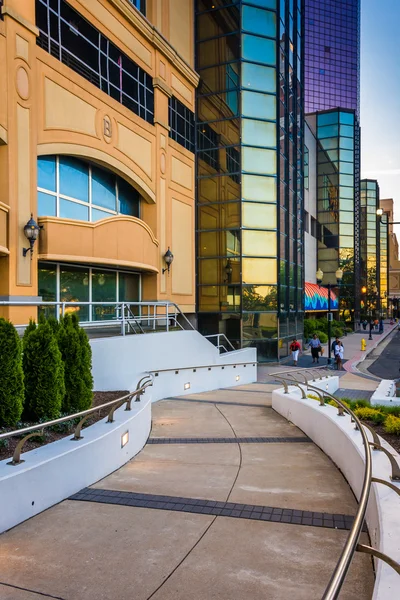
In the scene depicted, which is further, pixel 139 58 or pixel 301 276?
pixel 301 276

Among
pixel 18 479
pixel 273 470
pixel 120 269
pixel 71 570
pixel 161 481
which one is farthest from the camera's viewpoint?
pixel 120 269

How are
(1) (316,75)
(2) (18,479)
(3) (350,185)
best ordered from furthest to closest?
(1) (316,75)
(3) (350,185)
(2) (18,479)

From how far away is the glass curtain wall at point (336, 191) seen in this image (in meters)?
56.2

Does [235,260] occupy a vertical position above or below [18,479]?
above

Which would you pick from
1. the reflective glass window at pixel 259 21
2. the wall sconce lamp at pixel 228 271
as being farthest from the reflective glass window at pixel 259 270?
the reflective glass window at pixel 259 21

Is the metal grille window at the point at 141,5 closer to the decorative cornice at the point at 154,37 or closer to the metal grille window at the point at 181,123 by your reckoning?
the decorative cornice at the point at 154,37

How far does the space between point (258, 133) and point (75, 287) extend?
14.0 meters

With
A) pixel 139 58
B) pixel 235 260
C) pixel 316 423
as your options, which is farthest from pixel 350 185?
pixel 316 423

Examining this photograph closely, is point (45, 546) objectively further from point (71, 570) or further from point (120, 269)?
point (120, 269)

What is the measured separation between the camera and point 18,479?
5.07 m

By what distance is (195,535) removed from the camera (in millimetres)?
4738

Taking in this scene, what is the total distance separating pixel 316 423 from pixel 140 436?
3177 mm

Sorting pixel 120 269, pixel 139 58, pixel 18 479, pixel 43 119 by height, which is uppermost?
pixel 139 58

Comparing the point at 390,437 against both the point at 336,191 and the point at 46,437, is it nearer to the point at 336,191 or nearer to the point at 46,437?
the point at 46,437
